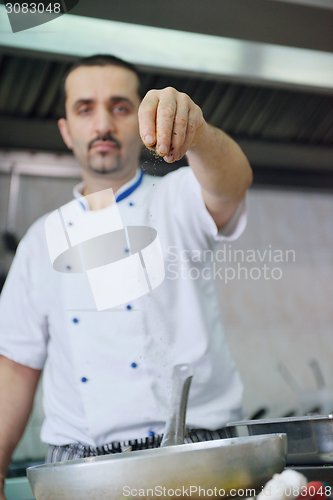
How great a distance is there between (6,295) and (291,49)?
952mm

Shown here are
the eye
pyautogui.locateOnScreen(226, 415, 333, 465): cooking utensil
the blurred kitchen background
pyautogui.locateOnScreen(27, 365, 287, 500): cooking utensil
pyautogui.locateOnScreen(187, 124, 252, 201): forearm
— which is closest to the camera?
pyautogui.locateOnScreen(27, 365, 287, 500): cooking utensil

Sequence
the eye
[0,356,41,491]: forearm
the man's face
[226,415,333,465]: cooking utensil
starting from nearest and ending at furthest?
[226,415,333,465]: cooking utensil, [0,356,41,491]: forearm, the man's face, the eye

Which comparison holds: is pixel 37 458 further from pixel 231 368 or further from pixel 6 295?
pixel 231 368

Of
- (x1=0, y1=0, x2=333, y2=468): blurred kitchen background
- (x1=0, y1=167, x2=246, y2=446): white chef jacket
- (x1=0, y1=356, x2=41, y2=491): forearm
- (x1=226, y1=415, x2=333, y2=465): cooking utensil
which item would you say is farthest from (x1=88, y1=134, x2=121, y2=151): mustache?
(x1=226, y1=415, x2=333, y2=465): cooking utensil

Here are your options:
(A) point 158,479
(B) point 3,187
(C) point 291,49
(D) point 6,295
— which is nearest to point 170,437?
(A) point 158,479

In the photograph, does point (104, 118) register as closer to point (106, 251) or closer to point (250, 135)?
point (106, 251)

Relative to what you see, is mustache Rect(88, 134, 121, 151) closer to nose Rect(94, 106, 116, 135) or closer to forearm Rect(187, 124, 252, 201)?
nose Rect(94, 106, 116, 135)

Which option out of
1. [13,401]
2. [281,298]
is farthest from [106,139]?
[281,298]

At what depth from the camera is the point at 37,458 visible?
1.43m

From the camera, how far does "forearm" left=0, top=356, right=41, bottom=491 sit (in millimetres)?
695

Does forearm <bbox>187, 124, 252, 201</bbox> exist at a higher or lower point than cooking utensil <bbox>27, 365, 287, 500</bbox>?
higher

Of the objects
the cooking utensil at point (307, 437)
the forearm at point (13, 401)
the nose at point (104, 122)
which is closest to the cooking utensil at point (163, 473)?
the cooking utensil at point (307, 437)

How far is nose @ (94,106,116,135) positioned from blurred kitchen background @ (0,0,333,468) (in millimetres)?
236

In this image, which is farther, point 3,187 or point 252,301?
point 252,301
